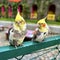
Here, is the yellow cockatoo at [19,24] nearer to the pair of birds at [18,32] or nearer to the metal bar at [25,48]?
the pair of birds at [18,32]

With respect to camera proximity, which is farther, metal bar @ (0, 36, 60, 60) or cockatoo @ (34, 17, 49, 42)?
cockatoo @ (34, 17, 49, 42)

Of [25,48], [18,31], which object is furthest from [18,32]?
[25,48]

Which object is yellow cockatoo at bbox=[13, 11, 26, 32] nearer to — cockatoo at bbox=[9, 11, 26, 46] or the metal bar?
cockatoo at bbox=[9, 11, 26, 46]

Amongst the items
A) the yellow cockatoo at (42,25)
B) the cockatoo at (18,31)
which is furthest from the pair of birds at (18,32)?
the yellow cockatoo at (42,25)

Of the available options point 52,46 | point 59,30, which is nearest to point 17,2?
point 59,30

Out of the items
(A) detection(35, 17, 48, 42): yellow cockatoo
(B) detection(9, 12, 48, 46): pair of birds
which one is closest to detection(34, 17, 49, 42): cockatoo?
(A) detection(35, 17, 48, 42): yellow cockatoo

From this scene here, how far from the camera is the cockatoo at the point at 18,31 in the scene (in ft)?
4.78

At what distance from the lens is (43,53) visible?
1.79 meters

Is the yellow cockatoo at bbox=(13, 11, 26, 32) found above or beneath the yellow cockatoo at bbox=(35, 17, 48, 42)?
above

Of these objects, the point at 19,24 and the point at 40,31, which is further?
the point at 40,31

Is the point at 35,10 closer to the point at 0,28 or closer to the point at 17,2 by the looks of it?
the point at 17,2

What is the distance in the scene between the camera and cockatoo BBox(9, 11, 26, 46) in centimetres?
146

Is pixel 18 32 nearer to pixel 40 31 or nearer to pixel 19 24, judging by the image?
pixel 19 24

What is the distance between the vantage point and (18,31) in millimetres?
1455
